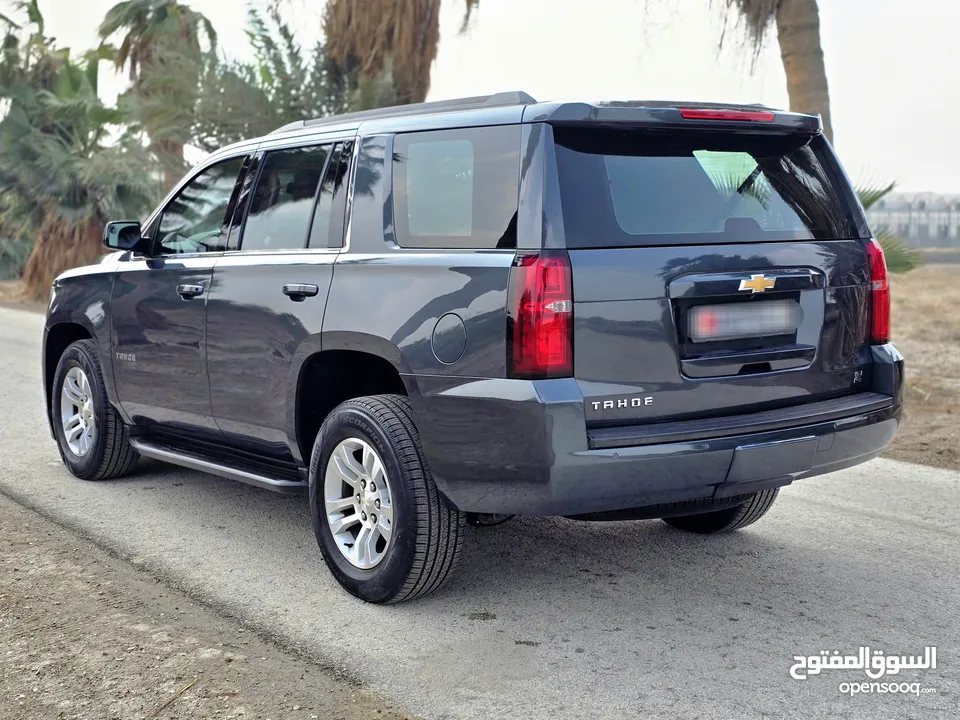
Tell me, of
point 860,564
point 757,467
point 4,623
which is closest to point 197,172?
point 4,623

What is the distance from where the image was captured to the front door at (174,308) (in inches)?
218

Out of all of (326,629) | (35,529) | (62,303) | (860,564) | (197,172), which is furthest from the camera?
(62,303)

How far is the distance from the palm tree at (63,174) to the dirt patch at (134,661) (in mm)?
18867

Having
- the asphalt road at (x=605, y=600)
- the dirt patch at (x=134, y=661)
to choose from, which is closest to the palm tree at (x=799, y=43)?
the asphalt road at (x=605, y=600)

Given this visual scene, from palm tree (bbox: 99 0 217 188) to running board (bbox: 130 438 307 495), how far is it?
1186 centimetres

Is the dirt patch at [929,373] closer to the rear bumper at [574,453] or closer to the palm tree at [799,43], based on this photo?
the palm tree at [799,43]

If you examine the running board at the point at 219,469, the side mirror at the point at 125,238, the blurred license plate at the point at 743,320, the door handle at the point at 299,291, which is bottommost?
the running board at the point at 219,469

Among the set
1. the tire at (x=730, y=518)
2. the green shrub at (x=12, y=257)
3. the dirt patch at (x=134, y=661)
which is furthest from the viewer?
the green shrub at (x=12, y=257)

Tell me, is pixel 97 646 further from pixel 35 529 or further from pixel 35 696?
pixel 35 529

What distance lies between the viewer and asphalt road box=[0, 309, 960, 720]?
12.0 feet

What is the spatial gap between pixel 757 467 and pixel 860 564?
4.02ft

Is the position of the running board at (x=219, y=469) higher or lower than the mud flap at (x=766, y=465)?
lower

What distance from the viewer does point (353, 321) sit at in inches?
177

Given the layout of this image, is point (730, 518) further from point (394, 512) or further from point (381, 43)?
point (381, 43)
